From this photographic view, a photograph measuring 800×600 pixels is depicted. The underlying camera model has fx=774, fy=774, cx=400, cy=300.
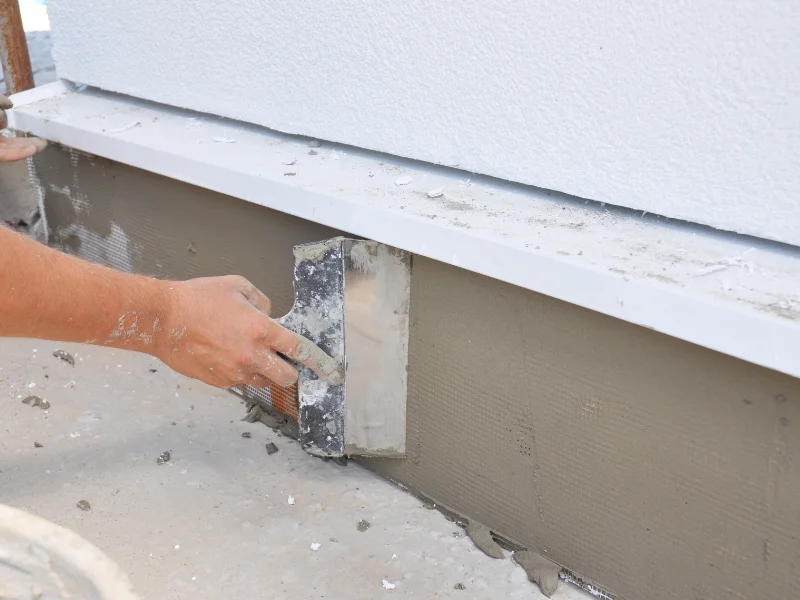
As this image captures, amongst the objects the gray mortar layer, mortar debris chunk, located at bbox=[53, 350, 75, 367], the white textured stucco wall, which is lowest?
mortar debris chunk, located at bbox=[53, 350, 75, 367]

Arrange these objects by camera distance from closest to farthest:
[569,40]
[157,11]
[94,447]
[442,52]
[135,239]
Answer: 1. [569,40]
2. [442,52]
3. [94,447]
4. [157,11]
5. [135,239]

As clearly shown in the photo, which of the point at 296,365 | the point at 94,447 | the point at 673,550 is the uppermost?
the point at 296,365

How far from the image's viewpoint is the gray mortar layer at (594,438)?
4.19ft

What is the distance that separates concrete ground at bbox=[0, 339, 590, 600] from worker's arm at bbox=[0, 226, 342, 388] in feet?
1.25

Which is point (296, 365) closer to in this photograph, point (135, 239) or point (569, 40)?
point (569, 40)

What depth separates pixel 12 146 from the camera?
7.56 feet

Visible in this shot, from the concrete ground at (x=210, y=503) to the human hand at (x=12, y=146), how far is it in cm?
65

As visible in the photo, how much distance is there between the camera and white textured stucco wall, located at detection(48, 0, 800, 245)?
1.21m

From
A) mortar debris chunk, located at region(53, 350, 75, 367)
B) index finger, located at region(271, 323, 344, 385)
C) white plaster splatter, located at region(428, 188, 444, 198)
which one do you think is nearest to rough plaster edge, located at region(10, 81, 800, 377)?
white plaster splatter, located at region(428, 188, 444, 198)

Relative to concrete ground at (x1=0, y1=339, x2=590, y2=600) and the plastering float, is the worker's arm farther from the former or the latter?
concrete ground at (x1=0, y1=339, x2=590, y2=600)

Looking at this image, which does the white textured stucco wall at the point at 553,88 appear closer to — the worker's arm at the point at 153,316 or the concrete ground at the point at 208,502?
the worker's arm at the point at 153,316

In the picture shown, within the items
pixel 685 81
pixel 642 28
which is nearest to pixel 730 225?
pixel 685 81

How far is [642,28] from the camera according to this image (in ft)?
4.25

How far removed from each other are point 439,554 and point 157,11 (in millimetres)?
1714
